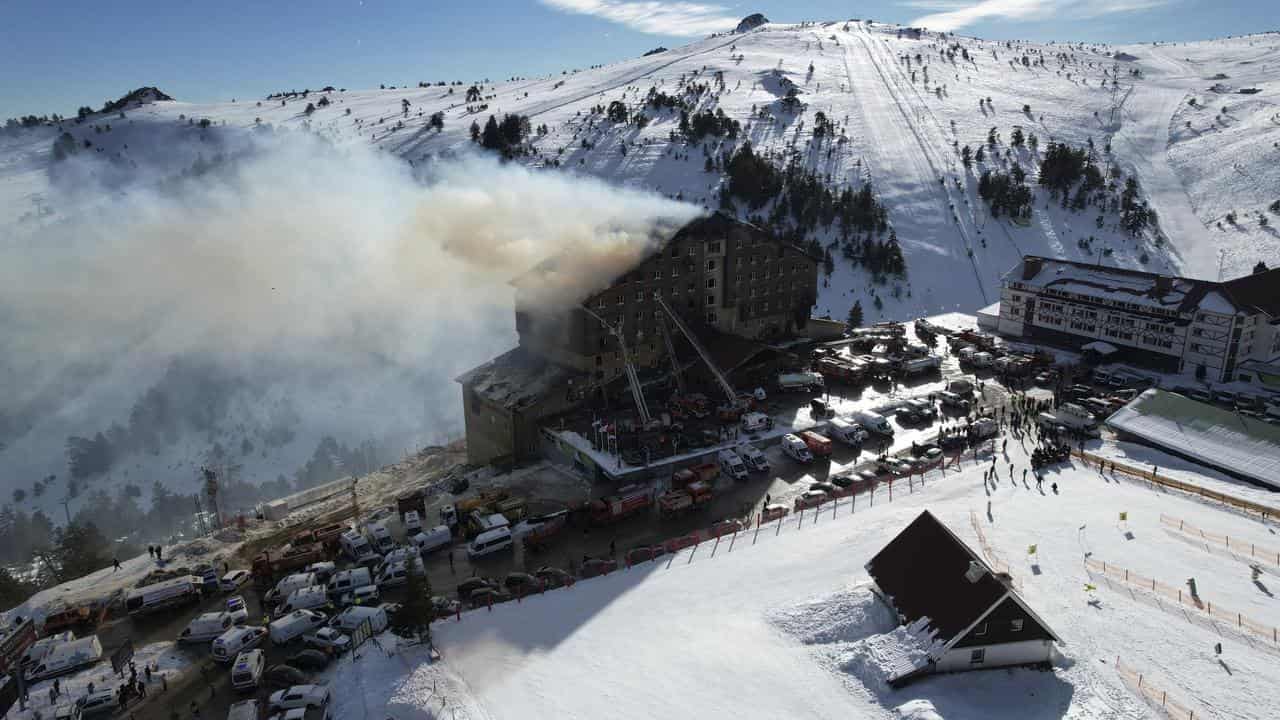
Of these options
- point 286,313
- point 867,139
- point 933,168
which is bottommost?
point 286,313


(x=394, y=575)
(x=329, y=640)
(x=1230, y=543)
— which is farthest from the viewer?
(x=394, y=575)

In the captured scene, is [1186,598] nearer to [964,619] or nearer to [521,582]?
[964,619]

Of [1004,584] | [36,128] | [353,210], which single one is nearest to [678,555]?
[1004,584]

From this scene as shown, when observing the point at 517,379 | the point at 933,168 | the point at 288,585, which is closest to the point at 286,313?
the point at 517,379

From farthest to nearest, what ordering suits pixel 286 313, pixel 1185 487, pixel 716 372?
pixel 286 313 < pixel 716 372 < pixel 1185 487

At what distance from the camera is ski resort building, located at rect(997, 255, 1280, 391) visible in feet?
162

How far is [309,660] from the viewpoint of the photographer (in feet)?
80.2

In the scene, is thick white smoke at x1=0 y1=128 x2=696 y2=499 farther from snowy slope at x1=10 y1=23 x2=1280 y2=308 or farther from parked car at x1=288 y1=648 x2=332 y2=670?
parked car at x1=288 y1=648 x2=332 y2=670

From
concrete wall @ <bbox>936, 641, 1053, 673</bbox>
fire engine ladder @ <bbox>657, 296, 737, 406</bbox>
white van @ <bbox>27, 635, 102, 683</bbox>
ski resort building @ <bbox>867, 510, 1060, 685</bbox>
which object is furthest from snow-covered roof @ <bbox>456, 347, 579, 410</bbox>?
concrete wall @ <bbox>936, 641, 1053, 673</bbox>

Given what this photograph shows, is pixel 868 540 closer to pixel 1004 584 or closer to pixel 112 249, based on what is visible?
pixel 1004 584

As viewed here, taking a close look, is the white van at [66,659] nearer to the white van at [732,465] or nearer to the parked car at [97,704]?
the parked car at [97,704]

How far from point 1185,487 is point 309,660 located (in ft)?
123

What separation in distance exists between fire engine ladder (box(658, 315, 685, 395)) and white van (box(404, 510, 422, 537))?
63.7 ft

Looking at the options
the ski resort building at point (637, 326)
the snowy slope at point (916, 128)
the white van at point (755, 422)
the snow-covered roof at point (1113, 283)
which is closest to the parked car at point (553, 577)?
the ski resort building at point (637, 326)
